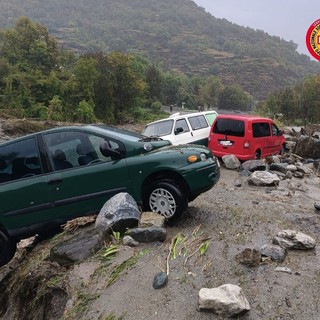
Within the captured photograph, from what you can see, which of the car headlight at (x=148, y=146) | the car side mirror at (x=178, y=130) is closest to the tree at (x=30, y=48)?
the car side mirror at (x=178, y=130)

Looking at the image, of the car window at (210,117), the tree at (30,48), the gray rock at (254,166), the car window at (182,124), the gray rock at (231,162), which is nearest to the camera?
the gray rock at (254,166)

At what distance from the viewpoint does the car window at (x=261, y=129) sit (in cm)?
1248

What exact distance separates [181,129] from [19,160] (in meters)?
7.54

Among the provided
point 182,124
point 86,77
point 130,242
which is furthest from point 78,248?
point 86,77

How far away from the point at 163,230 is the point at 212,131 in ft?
27.4

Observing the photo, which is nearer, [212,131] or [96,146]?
[96,146]

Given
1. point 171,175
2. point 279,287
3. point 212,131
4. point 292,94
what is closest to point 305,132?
point 212,131

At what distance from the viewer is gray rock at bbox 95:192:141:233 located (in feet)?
16.5

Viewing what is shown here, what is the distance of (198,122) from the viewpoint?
1350 centimetres

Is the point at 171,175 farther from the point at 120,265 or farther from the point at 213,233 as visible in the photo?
the point at 120,265

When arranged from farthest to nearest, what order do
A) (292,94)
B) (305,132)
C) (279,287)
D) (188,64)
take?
1. (188,64)
2. (292,94)
3. (305,132)
4. (279,287)

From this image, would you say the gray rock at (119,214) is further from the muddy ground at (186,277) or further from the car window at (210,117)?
the car window at (210,117)

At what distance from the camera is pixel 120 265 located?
437 cm

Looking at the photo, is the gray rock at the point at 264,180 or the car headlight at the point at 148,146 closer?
the car headlight at the point at 148,146
